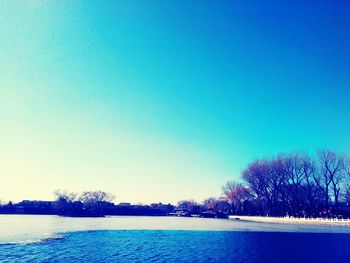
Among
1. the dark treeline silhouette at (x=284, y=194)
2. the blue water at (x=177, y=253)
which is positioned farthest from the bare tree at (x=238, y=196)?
the blue water at (x=177, y=253)

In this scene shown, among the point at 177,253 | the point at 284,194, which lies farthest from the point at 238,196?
the point at 177,253

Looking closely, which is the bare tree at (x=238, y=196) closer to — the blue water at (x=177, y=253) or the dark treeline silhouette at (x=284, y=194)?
the dark treeline silhouette at (x=284, y=194)

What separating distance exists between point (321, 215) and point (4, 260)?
91083mm

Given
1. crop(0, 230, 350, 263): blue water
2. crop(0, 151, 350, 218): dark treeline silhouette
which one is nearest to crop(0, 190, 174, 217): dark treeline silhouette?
crop(0, 151, 350, 218): dark treeline silhouette

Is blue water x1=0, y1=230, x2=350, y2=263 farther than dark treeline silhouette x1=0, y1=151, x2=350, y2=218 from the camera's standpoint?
No

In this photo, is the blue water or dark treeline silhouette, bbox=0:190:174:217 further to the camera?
dark treeline silhouette, bbox=0:190:174:217

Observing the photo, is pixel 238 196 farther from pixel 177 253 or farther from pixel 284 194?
pixel 177 253

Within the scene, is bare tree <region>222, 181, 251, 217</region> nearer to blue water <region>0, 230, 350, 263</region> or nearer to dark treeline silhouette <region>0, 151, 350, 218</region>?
dark treeline silhouette <region>0, 151, 350, 218</region>

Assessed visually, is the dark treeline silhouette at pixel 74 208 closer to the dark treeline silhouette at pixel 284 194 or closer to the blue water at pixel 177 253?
the dark treeline silhouette at pixel 284 194

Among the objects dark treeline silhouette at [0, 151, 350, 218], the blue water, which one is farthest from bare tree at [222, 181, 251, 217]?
the blue water

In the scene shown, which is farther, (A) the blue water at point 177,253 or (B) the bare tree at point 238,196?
(B) the bare tree at point 238,196

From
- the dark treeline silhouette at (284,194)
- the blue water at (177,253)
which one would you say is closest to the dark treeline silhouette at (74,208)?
the dark treeline silhouette at (284,194)

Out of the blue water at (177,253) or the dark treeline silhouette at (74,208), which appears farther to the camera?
the dark treeline silhouette at (74,208)

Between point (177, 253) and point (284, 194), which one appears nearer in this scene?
point (177, 253)
